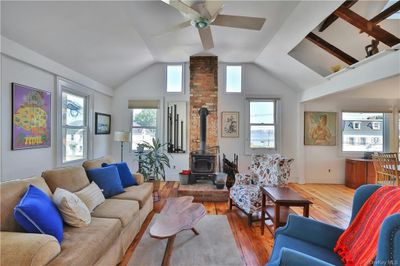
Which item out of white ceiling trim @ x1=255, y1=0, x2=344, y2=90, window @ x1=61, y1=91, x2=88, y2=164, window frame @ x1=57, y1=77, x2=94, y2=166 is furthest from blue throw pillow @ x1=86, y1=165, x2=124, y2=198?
white ceiling trim @ x1=255, y1=0, x2=344, y2=90

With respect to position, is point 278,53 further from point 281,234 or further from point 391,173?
point 281,234

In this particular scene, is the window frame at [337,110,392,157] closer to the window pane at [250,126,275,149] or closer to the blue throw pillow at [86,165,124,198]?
the window pane at [250,126,275,149]

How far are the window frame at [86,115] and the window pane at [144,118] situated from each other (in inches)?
48.2

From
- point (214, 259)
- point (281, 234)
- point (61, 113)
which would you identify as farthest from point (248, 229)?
point (61, 113)

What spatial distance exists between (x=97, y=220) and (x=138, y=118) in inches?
157

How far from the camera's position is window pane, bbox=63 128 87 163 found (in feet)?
13.0

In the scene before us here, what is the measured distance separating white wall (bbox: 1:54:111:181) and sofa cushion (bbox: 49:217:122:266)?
150cm

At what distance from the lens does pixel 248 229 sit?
3.01m

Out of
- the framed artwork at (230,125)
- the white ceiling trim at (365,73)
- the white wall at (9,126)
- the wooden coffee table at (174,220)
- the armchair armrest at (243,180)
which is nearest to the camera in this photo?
the wooden coffee table at (174,220)

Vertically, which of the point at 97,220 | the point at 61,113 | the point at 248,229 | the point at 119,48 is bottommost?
the point at 248,229

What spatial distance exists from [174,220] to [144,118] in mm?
3943

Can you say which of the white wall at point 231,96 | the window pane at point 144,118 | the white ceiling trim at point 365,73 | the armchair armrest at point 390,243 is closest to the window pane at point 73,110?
the white wall at point 231,96

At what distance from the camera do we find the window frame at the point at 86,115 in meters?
3.61

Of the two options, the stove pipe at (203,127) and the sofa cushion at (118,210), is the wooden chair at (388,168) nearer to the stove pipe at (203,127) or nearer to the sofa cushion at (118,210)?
the stove pipe at (203,127)
